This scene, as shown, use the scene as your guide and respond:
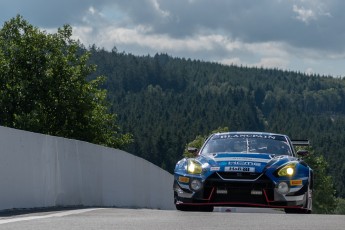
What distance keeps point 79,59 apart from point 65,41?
1.81m

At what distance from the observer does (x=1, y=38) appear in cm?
5747

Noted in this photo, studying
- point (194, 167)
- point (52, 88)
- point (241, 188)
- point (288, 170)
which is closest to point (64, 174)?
point (194, 167)

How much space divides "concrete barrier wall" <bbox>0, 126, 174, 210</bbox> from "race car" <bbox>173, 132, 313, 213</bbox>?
2.26m

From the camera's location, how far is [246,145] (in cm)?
1455

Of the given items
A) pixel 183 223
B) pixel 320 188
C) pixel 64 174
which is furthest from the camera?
pixel 320 188

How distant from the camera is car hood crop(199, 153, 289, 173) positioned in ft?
43.1

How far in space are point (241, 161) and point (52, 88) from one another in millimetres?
41351

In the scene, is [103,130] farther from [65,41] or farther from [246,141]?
[246,141]

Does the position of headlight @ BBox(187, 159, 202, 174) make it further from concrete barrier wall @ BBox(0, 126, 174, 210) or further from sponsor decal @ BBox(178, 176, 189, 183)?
concrete barrier wall @ BBox(0, 126, 174, 210)

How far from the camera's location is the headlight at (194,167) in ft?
43.8

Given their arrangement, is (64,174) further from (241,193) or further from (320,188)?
(320,188)

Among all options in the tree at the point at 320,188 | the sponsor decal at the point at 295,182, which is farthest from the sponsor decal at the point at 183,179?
the tree at the point at 320,188

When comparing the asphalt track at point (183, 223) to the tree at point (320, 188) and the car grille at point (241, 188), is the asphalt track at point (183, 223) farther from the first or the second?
the tree at point (320, 188)

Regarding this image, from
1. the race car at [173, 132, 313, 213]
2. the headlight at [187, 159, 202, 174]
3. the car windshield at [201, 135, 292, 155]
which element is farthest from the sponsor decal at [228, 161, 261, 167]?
the car windshield at [201, 135, 292, 155]
